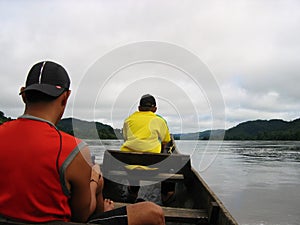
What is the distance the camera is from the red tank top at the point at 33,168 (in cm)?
184

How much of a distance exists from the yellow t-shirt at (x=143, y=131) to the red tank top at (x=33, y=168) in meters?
3.76

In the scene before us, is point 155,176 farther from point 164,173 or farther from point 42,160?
point 42,160

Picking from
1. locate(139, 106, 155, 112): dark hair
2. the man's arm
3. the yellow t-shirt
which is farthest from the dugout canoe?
the man's arm

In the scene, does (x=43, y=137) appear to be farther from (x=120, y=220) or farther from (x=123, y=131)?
(x=123, y=131)

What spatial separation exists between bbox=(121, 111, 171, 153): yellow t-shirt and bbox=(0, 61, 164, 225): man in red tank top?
3583mm

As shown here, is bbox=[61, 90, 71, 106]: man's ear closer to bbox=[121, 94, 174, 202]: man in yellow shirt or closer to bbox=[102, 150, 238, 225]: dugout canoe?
bbox=[102, 150, 238, 225]: dugout canoe

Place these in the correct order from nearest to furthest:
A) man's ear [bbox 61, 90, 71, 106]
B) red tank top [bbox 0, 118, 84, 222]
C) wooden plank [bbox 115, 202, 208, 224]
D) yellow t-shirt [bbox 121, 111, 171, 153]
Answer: red tank top [bbox 0, 118, 84, 222]
man's ear [bbox 61, 90, 71, 106]
wooden plank [bbox 115, 202, 208, 224]
yellow t-shirt [bbox 121, 111, 171, 153]

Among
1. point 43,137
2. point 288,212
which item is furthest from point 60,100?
point 288,212

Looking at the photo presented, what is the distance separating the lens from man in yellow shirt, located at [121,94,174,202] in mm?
5707

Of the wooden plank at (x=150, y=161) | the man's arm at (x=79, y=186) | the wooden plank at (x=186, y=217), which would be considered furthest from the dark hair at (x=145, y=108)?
the man's arm at (x=79, y=186)

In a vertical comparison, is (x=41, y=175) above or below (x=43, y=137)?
below

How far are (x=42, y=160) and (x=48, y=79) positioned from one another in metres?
0.55

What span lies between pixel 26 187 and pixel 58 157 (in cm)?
26

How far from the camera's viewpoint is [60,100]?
212 centimetres
